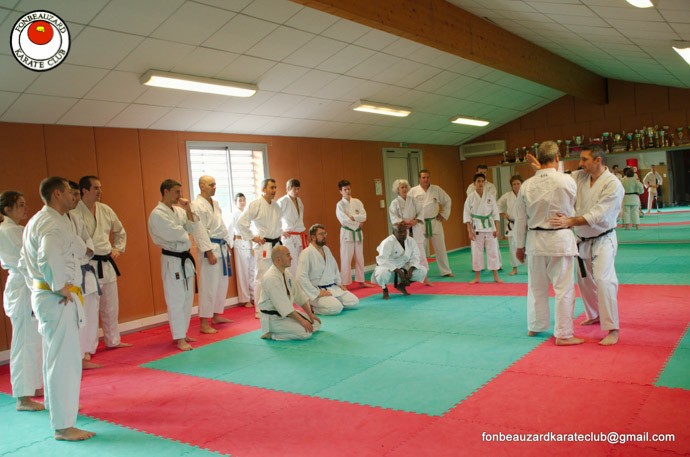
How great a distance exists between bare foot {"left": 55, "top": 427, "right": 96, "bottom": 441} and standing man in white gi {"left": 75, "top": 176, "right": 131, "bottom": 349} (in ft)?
8.36

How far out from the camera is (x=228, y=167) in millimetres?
8141

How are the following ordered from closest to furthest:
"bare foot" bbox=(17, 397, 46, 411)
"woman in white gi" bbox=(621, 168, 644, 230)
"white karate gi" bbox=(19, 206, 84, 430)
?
"white karate gi" bbox=(19, 206, 84, 430) → "bare foot" bbox=(17, 397, 46, 411) → "woman in white gi" bbox=(621, 168, 644, 230)

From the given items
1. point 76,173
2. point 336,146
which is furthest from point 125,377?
point 336,146

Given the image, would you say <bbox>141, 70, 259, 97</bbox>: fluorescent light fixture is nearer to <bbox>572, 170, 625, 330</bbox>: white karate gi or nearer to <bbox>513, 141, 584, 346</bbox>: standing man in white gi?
<bbox>513, 141, 584, 346</bbox>: standing man in white gi

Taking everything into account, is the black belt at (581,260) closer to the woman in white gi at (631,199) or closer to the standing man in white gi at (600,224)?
the standing man in white gi at (600,224)

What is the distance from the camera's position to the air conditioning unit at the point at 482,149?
42.0 ft

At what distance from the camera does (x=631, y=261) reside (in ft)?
28.8

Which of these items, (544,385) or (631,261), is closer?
(544,385)

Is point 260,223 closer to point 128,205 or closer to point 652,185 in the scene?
point 128,205

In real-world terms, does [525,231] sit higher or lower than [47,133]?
lower

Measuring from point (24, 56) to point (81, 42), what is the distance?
19.1 inches

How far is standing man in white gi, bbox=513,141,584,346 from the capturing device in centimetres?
457

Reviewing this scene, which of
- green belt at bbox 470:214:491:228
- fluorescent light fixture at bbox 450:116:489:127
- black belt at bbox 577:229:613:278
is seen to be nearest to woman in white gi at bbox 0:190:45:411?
black belt at bbox 577:229:613:278

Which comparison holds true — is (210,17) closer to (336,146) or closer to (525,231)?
(525,231)
